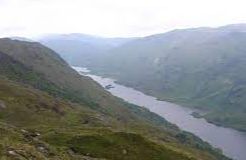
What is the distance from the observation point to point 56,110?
195 m

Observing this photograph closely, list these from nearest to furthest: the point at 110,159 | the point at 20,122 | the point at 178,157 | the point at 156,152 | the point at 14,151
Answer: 1. the point at 14,151
2. the point at 110,159
3. the point at 156,152
4. the point at 178,157
5. the point at 20,122

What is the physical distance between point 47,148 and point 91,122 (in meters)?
129

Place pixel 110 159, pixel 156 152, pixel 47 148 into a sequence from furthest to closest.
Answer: pixel 156 152 < pixel 110 159 < pixel 47 148

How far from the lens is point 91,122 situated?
188 m

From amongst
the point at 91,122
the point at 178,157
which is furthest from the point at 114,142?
the point at 91,122

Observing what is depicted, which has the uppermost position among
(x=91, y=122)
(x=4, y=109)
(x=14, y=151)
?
(x=14, y=151)

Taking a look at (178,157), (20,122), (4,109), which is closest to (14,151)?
(178,157)

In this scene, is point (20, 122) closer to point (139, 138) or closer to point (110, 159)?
point (139, 138)

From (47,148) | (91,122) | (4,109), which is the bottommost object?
(91,122)

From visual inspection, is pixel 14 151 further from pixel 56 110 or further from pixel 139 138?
pixel 56 110

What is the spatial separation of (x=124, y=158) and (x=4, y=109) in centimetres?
7363

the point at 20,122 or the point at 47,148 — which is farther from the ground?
the point at 47,148

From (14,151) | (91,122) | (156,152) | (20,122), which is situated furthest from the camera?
(91,122)

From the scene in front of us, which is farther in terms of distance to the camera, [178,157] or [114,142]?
[178,157]
